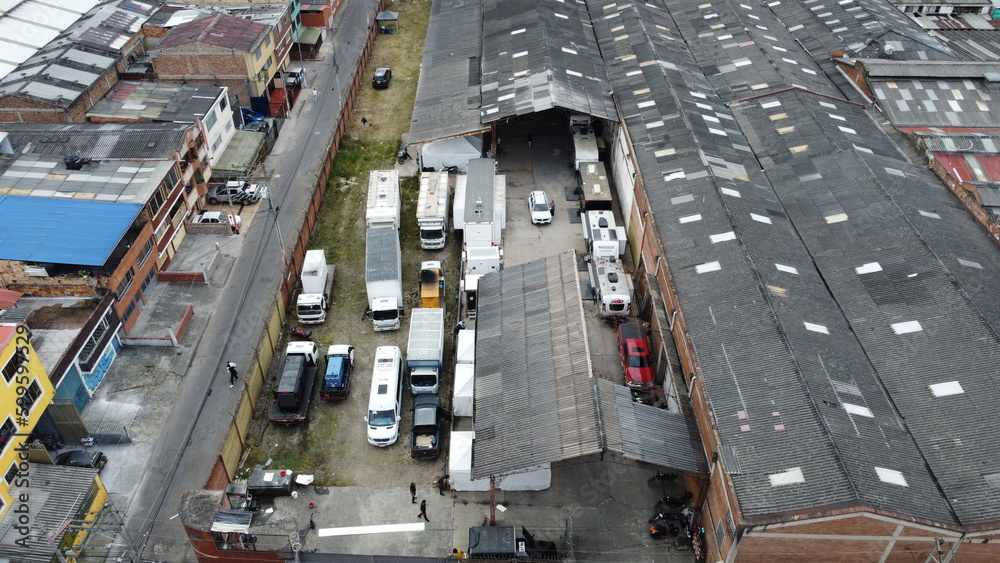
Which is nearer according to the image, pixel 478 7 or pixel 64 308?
pixel 64 308

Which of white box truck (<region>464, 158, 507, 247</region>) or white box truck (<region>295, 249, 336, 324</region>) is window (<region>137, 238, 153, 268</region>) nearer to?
white box truck (<region>295, 249, 336, 324</region>)

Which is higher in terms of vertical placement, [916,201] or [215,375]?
[916,201]

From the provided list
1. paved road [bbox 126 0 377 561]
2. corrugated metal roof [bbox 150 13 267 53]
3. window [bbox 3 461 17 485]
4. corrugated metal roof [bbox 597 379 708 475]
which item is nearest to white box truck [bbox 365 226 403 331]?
paved road [bbox 126 0 377 561]

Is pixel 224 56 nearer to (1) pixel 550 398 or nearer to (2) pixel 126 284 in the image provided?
(2) pixel 126 284

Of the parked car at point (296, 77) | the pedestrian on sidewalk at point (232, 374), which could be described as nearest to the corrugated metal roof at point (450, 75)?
the parked car at point (296, 77)

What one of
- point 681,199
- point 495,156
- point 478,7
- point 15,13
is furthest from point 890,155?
point 15,13

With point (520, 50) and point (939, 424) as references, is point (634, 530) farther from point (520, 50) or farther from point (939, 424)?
point (520, 50)
